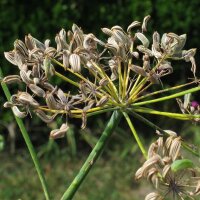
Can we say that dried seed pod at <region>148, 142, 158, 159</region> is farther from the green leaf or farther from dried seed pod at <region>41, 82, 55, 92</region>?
dried seed pod at <region>41, 82, 55, 92</region>

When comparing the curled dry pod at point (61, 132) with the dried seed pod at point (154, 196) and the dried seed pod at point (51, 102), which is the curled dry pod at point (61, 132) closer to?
the dried seed pod at point (51, 102)

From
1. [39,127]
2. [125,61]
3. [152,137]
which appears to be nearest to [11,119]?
[39,127]

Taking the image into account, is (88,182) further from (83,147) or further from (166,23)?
(166,23)

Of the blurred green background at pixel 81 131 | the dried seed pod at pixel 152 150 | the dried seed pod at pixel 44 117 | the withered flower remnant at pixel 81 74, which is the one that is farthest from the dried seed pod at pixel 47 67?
the blurred green background at pixel 81 131

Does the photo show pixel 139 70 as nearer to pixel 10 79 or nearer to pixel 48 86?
pixel 48 86

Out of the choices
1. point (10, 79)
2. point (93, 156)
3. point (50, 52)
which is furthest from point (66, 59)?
point (93, 156)

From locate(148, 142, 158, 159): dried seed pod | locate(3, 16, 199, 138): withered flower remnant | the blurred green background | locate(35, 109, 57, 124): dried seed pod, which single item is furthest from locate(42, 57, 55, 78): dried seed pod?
the blurred green background

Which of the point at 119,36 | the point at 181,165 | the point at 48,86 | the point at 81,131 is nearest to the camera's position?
the point at 181,165

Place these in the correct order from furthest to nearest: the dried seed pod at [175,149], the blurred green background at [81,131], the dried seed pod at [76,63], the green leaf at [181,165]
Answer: the blurred green background at [81,131] → the dried seed pod at [76,63] → the dried seed pod at [175,149] → the green leaf at [181,165]
